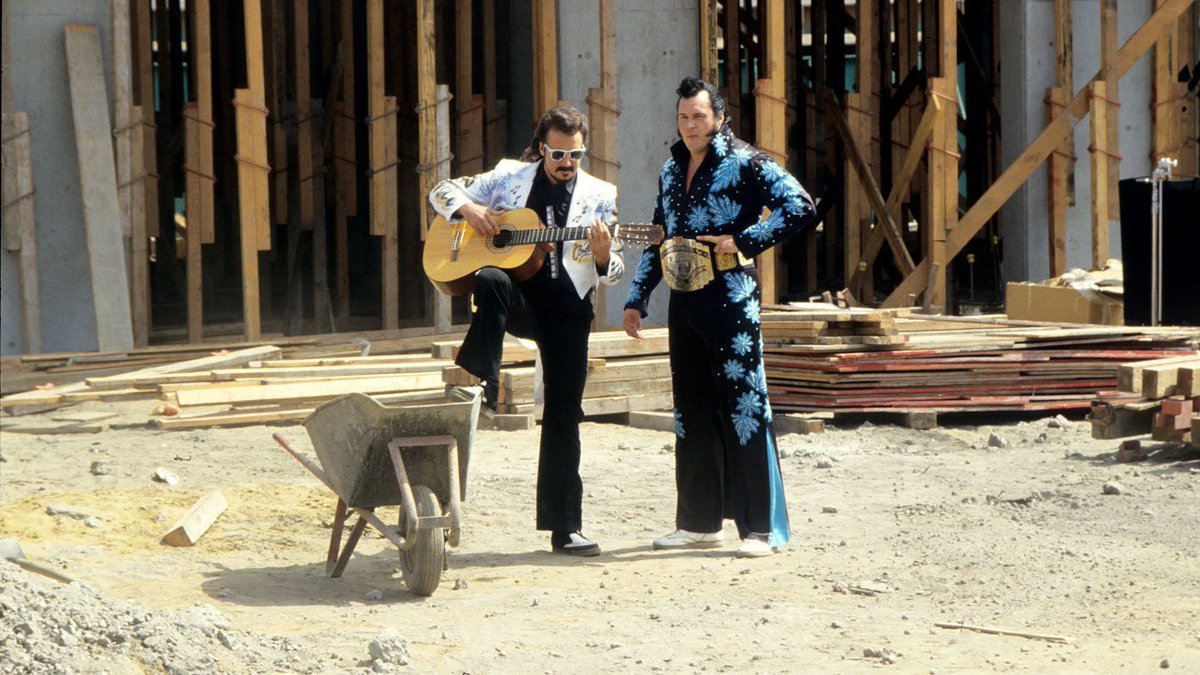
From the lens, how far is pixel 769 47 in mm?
12672

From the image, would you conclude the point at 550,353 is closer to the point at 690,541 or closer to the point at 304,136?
the point at 690,541

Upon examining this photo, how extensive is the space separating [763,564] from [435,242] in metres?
1.91

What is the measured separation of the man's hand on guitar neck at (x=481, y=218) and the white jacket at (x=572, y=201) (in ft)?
0.17

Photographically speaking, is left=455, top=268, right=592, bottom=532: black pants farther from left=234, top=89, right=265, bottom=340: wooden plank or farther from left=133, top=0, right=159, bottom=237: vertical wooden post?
left=133, top=0, right=159, bottom=237: vertical wooden post

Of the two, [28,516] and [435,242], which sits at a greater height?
[435,242]

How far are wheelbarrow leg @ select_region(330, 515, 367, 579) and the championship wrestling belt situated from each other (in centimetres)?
153

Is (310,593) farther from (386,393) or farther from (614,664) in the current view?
(386,393)

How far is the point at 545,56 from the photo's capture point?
12.9 metres

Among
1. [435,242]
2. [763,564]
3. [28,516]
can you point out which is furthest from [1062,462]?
[28,516]

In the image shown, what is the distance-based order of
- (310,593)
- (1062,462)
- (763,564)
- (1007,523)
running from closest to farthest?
(310,593)
(763,564)
(1007,523)
(1062,462)

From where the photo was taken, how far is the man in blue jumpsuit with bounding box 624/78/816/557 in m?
6.49

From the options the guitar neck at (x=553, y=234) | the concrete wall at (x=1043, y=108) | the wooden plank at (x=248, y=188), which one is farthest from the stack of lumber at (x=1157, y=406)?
the wooden plank at (x=248, y=188)

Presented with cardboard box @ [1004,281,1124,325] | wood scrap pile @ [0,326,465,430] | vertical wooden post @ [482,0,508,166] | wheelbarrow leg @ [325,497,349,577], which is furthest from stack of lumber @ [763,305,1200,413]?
vertical wooden post @ [482,0,508,166]

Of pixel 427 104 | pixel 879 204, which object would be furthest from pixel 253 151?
pixel 879 204
